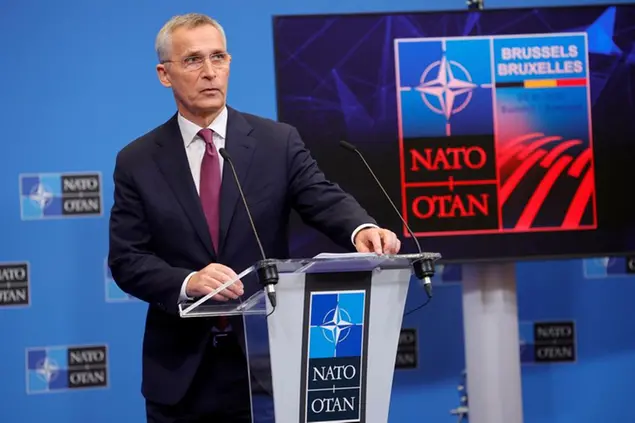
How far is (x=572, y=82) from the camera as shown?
381 cm

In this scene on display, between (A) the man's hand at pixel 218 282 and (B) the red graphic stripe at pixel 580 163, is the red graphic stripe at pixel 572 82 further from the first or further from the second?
(A) the man's hand at pixel 218 282

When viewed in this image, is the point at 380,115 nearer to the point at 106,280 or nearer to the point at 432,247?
the point at 432,247

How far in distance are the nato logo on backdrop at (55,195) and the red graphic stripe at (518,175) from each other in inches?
65.5

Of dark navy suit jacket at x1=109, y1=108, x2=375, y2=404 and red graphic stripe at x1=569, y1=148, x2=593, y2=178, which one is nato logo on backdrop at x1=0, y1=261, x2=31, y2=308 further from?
red graphic stripe at x1=569, y1=148, x2=593, y2=178

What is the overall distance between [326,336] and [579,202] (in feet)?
6.34

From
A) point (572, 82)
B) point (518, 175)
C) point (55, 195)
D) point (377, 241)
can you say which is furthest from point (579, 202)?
point (55, 195)

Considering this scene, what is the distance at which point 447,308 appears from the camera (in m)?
4.36

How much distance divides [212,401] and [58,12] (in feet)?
7.37

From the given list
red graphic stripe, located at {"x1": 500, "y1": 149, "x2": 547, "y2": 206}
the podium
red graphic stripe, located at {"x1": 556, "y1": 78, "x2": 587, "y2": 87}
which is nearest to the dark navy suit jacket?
the podium

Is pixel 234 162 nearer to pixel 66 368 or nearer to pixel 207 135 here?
pixel 207 135

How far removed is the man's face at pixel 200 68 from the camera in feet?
9.16

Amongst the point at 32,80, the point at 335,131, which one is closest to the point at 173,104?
the point at 32,80

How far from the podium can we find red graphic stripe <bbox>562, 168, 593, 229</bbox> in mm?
1715

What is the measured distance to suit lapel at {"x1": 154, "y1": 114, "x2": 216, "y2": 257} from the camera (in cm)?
267
